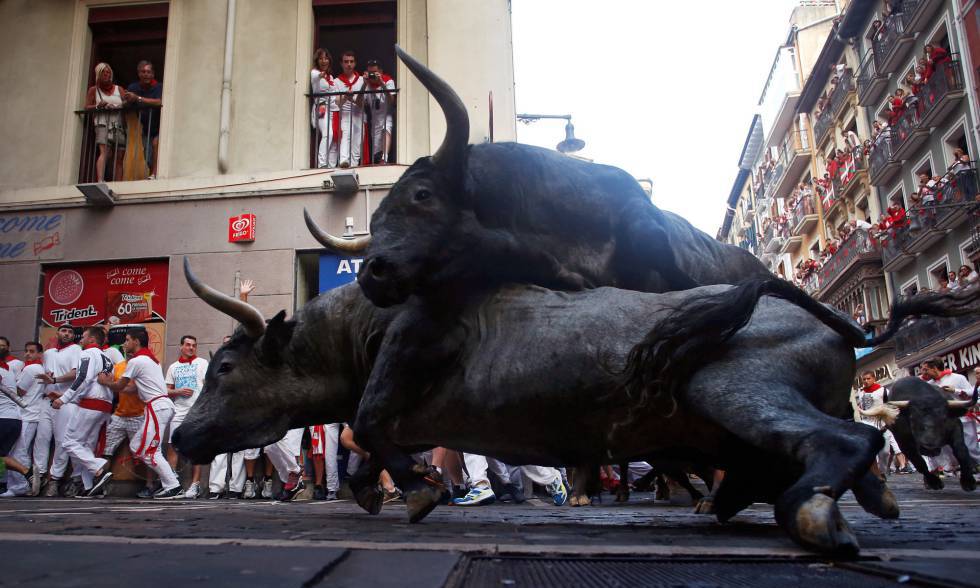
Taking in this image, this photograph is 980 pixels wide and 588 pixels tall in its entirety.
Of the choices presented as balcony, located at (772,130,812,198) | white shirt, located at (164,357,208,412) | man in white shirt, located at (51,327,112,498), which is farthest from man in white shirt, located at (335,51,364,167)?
balcony, located at (772,130,812,198)

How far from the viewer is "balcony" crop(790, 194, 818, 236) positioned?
44994 mm

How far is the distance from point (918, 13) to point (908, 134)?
13.3ft

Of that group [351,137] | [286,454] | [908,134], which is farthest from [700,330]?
[908,134]

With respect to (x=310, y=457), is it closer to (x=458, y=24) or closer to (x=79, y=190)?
(x=79, y=190)

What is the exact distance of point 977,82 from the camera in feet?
81.9

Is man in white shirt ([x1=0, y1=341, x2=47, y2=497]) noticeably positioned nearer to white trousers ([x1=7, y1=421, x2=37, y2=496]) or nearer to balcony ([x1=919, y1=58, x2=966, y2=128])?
white trousers ([x1=7, y1=421, x2=37, y2=496])

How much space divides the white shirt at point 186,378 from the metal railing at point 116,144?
4867 mm

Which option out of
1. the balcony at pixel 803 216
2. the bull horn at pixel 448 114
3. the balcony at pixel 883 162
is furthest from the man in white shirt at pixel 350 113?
the balcony at pixel 803 216

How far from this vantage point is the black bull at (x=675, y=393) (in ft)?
9.08

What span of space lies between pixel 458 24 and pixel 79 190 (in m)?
6.74

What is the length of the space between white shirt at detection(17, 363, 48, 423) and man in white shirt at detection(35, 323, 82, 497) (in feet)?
0.55

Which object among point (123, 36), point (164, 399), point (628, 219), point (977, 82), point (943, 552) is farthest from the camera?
point (977, 82)

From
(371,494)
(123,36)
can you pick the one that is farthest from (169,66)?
(371,494)

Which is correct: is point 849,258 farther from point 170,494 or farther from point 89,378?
point 89,378
